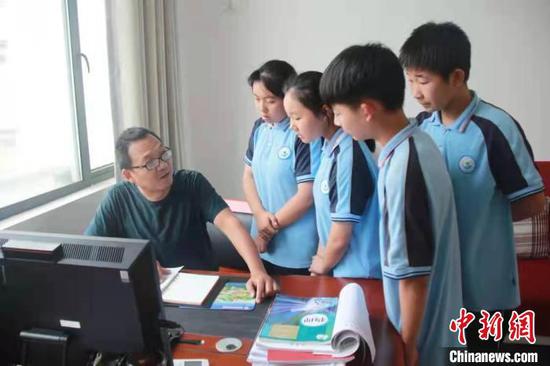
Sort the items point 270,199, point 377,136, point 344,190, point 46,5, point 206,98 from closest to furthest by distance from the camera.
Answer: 1. point 377,136
2. point 344,190
3. point 270,199
4. point 46,5
5. point 206,98

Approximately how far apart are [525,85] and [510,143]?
1.89 meters

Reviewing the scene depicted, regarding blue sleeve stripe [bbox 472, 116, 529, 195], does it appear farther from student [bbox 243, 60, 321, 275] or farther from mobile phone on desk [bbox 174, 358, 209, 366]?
mobile phone on desk [bbox 174, 358, 209, 366]

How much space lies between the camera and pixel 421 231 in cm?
95

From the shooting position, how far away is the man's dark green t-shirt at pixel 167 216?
157 cm

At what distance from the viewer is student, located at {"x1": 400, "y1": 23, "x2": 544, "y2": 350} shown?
1134 mm

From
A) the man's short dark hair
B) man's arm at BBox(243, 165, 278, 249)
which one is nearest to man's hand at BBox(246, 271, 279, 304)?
man's arm at BBox(243, 165, 278, 249)

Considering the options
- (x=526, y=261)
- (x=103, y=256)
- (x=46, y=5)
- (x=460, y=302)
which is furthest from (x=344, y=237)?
(x=46, y=5)

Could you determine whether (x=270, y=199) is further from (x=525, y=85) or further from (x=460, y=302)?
(x=525, y=85)

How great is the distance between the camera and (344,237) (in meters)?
1.34

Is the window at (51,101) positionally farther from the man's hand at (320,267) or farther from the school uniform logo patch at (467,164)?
the school uniform logo patch at (467,164)

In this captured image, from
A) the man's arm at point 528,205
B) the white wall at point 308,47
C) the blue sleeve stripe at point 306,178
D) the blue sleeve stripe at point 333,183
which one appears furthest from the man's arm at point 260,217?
the white wall at point 308,47

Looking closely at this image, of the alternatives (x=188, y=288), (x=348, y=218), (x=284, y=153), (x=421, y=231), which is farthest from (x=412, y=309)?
(x=284, y=153)

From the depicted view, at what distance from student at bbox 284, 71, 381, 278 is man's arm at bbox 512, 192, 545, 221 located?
38cm

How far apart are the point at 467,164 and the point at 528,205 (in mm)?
199
